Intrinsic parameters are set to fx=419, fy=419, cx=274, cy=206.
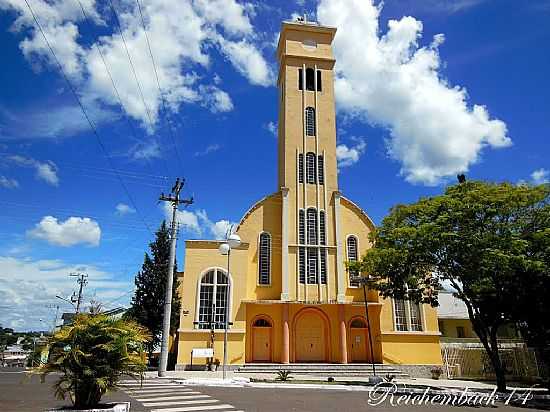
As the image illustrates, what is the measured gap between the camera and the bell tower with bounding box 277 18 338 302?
2669cm

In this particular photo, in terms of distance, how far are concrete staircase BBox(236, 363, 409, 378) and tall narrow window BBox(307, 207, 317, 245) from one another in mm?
7617

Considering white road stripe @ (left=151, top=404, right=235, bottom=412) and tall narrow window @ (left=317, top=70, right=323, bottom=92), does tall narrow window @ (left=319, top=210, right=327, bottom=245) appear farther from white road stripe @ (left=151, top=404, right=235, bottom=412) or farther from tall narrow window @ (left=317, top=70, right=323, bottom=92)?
white road stripe @ (left=151, top=404, right=235, bottom=412)

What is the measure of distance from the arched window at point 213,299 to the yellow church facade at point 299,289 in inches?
2.4

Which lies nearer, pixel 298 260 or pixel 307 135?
pixel 298 260

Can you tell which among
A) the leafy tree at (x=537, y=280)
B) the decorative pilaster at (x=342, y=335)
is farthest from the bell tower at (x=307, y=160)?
the leafy tree at (x=537, y=280)

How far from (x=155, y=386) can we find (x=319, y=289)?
40.9 feet

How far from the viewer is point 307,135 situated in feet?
97.5

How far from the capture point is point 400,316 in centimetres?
2656

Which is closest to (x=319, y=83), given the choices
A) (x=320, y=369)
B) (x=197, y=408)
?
(x=320, y=369)

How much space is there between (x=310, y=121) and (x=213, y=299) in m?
14.2

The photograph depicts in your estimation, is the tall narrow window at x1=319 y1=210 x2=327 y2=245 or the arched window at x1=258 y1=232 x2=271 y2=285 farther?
the tall narrow window at x1=319 y1=210 x2=327 y2=245

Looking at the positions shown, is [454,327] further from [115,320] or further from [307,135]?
[115,320]

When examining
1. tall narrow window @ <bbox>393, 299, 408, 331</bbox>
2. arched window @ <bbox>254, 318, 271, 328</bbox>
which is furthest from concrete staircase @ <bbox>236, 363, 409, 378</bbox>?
tall narrow window @ <bbox>393, 299, 408, 331</bbox>

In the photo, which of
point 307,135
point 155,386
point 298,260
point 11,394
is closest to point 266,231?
point 298,260
